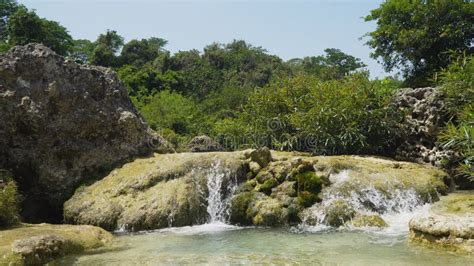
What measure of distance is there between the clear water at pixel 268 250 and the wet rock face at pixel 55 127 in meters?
3.65

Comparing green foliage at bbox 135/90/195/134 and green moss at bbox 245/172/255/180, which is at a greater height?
green foliage at bbox 135/90/195/134

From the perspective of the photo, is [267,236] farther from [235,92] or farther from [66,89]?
[235,92]

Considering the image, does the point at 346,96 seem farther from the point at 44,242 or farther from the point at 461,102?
the point at 44,242

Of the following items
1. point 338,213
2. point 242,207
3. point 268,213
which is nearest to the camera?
point 338,213

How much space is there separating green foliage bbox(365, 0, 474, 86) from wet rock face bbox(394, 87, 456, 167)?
6338 mm

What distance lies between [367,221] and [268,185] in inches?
100

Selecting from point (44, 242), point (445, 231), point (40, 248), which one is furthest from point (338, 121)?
point (40, 248)

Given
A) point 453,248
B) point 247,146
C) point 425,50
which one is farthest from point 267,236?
point 425,50

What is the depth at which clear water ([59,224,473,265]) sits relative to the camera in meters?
7.12

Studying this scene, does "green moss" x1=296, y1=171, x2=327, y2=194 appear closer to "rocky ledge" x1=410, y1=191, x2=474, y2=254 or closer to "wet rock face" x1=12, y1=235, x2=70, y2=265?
"rocky ledge" x1=410, y1=191, x2=474, y2=254

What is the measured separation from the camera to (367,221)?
10.0m

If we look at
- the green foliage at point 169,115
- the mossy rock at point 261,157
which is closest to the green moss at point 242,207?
the mossy rock at point 261,157

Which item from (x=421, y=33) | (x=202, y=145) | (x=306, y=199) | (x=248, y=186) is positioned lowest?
(x=306, y=199)

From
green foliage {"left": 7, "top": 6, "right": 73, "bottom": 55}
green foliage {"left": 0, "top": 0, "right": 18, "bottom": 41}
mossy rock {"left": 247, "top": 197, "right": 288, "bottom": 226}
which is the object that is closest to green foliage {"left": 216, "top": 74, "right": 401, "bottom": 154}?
mossy rock {"left": 247, "top": 197, "right": 288, "bottom": 226}
